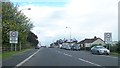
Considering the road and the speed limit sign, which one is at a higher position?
the speed limit sign

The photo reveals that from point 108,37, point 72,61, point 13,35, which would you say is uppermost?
point 13,35

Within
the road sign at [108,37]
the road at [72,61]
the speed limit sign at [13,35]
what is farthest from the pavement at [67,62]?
the speed limit sign at [13,35]

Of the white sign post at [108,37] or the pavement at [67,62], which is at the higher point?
the white sign post at [108,37]

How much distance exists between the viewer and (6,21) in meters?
60.5

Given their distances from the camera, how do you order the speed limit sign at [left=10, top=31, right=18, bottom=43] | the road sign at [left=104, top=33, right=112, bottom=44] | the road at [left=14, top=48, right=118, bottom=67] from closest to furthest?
the road at [left=14, top=48, right=118, bottom=67]
the road sign at [left=104, top=33, right=112, bottom=44]
the speed limit sign at [left=10, top=31, right=18, bottom=43]

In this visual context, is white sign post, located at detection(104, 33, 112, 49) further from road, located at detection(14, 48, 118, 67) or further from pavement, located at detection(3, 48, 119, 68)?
pavement, located at detection(3, 48, 119, 68)

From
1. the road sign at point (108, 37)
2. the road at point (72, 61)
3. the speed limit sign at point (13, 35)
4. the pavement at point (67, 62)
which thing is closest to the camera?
the pavement at point (67, 62)

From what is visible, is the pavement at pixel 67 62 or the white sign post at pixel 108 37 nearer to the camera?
the pavement at pixel 67 62

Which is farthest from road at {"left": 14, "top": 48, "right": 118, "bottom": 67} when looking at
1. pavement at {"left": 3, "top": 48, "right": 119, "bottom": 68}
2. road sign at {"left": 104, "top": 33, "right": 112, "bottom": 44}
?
road sign at {"left": 104, "top": 33, "right": 112, "bottom": 44}

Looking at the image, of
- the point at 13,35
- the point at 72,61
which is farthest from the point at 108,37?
the point at 72,61

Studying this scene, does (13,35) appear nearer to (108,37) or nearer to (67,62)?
(108,37)

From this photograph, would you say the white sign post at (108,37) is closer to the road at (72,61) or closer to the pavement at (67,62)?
the road at (72,61)

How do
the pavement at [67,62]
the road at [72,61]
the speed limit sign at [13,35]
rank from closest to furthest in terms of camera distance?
the pavement at [67,62] < the road at [72,61] < the speed limit sign at [13,35]

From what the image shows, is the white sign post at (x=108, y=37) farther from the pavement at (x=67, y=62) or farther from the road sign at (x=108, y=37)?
the pavement at (x=67, y=62)
